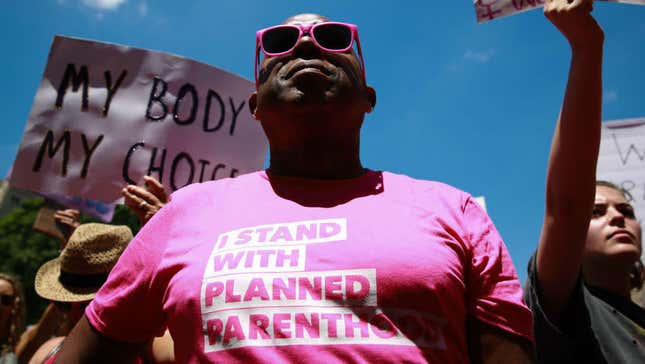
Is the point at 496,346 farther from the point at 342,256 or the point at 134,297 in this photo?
the point at 134,297

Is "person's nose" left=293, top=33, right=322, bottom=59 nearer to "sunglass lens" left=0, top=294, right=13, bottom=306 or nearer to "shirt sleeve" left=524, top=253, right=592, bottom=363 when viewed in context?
"shirt sleeve" left=524, top=253, right=592, bottom=363

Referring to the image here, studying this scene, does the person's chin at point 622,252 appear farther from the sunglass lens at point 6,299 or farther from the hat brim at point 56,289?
the sunglass lens at point 6,299

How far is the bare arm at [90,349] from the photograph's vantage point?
1506mm

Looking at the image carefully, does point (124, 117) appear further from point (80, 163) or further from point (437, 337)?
point (437, 337)

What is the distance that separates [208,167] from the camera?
3.13 meters

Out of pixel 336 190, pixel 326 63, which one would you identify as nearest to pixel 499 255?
pixel 336 190

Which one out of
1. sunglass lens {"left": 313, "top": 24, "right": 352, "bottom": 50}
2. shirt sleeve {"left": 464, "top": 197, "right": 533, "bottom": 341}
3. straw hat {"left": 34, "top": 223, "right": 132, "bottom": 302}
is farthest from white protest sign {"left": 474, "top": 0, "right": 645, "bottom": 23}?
straw hat {"left": 34, "top": 223, "right": 132, "bottom": 302}

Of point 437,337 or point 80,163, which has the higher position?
point 80,163

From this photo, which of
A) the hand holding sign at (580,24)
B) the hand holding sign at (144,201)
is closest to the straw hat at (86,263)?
the hand holding sign at (144,201)

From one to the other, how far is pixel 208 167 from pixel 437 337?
86.7 inches

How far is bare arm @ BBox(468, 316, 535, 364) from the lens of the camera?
4.06ft

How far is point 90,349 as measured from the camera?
1507 millimetres

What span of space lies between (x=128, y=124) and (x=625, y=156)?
4110 millimetres

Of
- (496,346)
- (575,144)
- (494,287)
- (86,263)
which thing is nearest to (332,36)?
(575,144)
